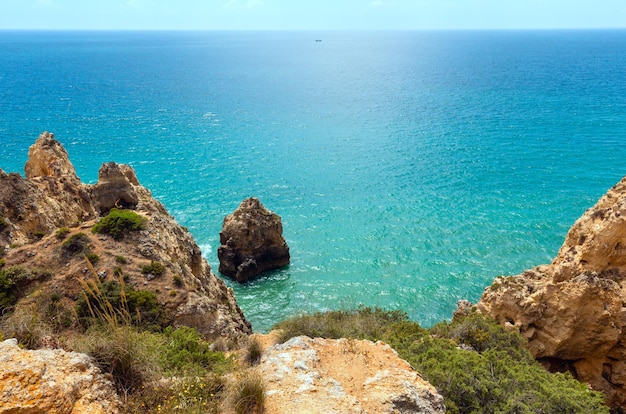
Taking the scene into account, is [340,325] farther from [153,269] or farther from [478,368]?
[153,269]

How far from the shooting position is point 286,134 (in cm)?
8050

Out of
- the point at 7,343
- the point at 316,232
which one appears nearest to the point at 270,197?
the point at 316,232

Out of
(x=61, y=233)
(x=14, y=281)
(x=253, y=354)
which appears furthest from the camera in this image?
(x=61, y=233)

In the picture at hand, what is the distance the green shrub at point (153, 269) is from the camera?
70.9 feet

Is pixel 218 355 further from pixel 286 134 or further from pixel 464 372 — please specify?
pixel 286 134

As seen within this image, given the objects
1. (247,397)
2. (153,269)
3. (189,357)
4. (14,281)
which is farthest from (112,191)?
(247,397)

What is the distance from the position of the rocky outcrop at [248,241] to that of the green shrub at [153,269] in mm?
17528

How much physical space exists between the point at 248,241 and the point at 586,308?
27982 mm

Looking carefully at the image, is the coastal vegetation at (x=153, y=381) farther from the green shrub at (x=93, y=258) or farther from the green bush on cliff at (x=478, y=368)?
the green shrub at (x=93, y=258)

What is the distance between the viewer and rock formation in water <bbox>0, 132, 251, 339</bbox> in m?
20.4

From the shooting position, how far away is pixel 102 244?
22719mm

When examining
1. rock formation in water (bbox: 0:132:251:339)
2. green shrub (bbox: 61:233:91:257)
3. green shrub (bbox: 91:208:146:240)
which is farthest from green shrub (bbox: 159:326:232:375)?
green shrub (bbox: 91:208:146:240)

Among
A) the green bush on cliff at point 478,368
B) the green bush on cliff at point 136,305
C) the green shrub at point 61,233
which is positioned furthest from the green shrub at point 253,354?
the green shrub at point 61,233

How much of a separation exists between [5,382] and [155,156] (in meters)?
Answer: 65.4
